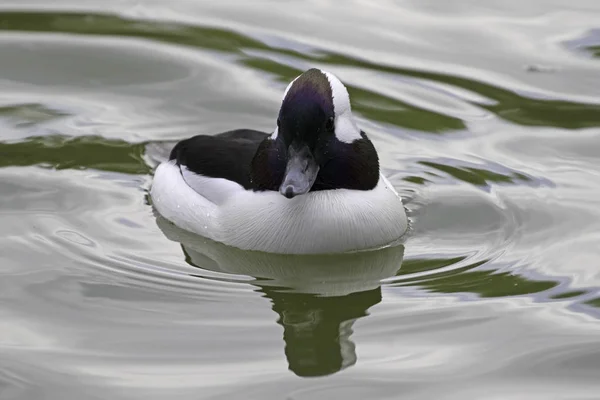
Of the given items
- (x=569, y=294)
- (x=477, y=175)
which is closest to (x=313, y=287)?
(x=569, y=294)

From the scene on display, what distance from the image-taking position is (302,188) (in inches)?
335

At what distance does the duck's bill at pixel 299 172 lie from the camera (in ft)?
27.8

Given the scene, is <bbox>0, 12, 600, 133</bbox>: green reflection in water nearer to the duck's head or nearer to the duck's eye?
the duck's head

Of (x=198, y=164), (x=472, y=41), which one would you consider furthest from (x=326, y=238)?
(x=472, y=41)

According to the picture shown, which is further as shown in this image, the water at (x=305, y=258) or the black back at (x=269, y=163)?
the black back at (x=269, y=163)

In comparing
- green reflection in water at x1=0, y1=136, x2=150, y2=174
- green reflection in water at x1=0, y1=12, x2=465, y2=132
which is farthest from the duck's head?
green reflection in water at x1=0, y1=12, x2=465, y2=132

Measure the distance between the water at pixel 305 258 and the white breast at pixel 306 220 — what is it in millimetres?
118

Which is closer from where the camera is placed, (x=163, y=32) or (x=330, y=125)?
(x=330, y=125)

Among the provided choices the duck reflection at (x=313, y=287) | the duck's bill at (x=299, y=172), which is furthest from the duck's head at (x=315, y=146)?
the duck reflection at (x=313, y=287)

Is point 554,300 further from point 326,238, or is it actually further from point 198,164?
point 198,164

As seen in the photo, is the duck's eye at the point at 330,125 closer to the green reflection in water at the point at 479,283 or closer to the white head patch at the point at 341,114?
the white head patch at the point at 341,114

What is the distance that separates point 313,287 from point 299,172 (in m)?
0.81

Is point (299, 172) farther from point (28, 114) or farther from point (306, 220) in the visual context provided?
point (28, 114)

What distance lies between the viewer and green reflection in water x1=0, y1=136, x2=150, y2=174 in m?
11.0
